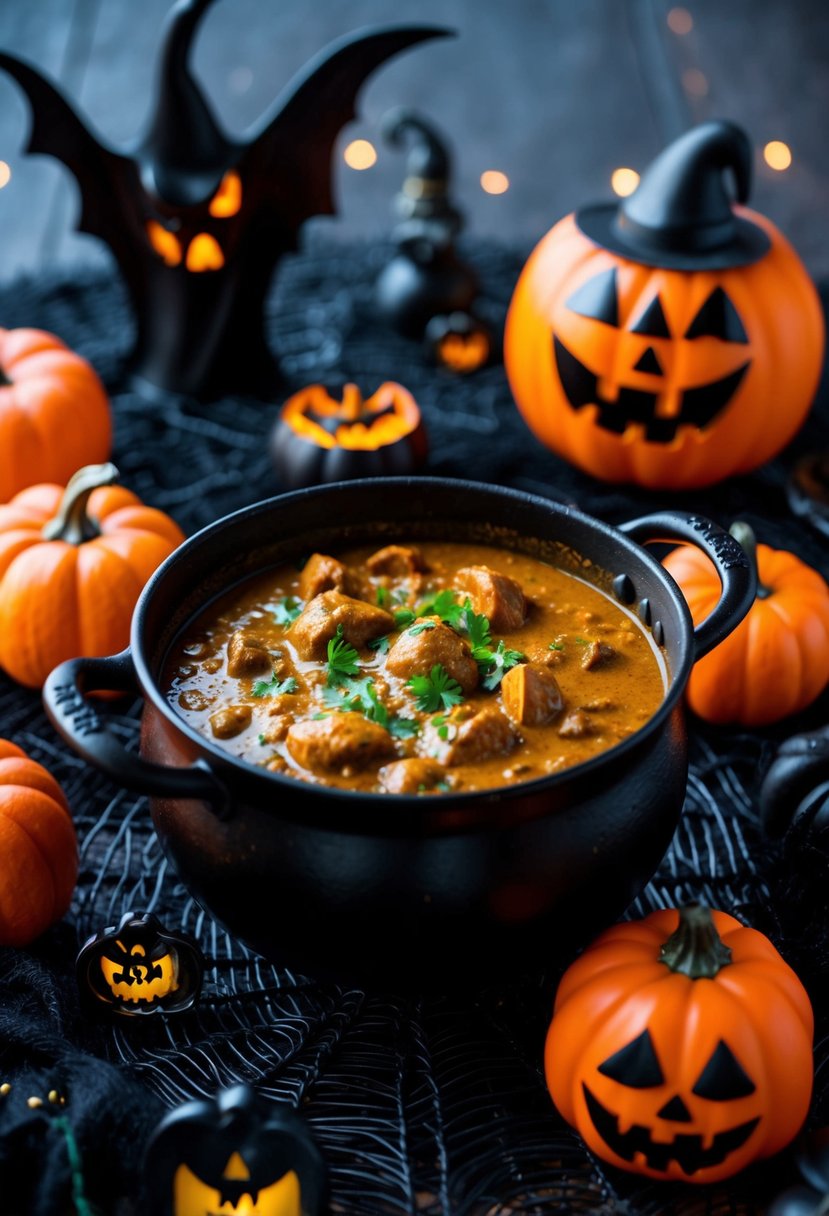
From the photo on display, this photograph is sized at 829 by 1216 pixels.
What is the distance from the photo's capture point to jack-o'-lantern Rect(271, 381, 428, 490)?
3275 millimetres

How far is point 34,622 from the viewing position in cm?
283

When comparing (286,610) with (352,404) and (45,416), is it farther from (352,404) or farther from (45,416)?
(45,416)

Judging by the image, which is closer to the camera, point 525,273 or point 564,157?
point 525,273

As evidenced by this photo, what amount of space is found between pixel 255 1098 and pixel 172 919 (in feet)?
2.16

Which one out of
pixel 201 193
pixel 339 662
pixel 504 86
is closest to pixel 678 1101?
pixel 339 662

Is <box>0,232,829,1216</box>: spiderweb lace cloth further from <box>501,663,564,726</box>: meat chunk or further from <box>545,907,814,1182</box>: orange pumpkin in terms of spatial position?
<box>501,663,564,726</box>: meat chunk

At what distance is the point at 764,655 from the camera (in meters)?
2.76

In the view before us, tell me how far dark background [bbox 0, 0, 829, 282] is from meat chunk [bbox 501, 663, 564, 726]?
3.26 m

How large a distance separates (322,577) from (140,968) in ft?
2.34

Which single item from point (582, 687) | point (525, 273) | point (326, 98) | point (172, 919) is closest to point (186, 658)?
point (172, 919)

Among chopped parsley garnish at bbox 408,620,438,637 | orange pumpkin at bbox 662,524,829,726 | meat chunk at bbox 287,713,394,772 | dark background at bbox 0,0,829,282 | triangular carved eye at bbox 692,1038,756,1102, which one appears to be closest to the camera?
triangular carved eye at bbox 692,1038,756,1102

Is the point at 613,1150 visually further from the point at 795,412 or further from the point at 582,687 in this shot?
the point at 795,412

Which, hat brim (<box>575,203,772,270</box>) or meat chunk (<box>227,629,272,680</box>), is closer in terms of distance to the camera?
meat chunk (<box>227,629,272,680</box>)

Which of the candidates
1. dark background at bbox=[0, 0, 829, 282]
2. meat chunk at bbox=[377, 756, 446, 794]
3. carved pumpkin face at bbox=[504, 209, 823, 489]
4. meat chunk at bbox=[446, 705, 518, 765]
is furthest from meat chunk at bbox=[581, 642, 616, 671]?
dark background at bbox=[0, 0, 829, 282]
